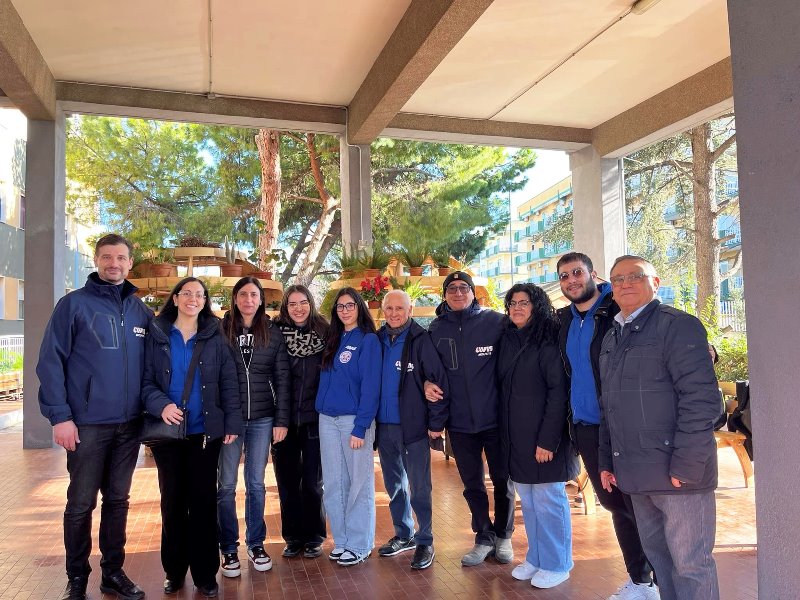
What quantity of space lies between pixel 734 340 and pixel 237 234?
41.1 ft

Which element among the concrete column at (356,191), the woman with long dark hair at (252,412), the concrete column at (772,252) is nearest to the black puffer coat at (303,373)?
the woman with long dark hair at (252,412)

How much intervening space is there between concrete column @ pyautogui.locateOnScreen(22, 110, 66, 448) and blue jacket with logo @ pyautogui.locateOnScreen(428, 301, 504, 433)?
643 centimetres

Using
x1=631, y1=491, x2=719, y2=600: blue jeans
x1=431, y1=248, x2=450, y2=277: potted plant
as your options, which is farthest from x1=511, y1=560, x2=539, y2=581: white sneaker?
x1=431, y1=248, x2=450, y2=277: potted plant

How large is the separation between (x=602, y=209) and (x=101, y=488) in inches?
369

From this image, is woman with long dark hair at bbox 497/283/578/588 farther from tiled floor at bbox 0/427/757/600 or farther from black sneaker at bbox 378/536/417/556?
black sneaker at bbox 378/536/417/556

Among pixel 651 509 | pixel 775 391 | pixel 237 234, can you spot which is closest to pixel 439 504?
pixel 651 509

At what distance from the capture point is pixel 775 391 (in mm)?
2580

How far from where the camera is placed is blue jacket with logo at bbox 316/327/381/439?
415 cm

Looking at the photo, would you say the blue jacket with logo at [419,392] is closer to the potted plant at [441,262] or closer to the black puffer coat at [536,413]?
the black puffer coat at [536,413]

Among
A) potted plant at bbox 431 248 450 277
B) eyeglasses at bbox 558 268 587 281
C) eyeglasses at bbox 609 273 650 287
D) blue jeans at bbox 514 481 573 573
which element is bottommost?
blue jeans at bbox 514 481 573 573

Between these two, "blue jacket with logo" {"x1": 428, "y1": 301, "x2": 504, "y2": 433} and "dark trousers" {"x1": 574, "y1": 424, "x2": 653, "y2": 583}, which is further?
"blue jacket with logo" {"x1": 428, "y1": 301, "x2": 504, "y2": 433}

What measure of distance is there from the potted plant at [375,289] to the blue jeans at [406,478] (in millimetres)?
2988

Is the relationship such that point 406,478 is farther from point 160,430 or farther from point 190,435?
point 160,430

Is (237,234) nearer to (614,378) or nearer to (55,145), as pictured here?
(55,145)
